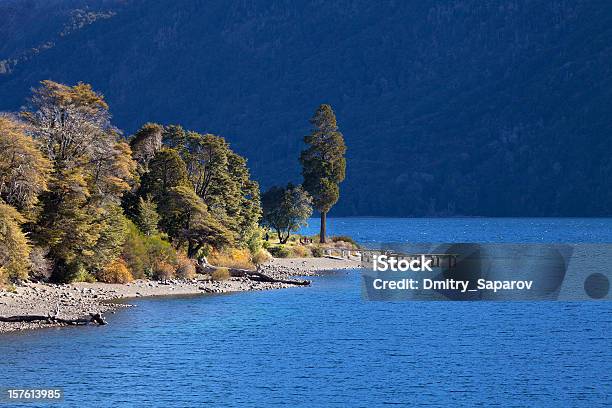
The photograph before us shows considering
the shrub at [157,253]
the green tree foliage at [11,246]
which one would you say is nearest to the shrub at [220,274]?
the shrub at [157,253]

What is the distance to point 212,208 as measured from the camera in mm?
93188

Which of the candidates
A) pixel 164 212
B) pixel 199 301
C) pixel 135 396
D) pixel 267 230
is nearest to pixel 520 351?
pixel 135 396

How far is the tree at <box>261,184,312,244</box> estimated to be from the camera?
12238 centimetres

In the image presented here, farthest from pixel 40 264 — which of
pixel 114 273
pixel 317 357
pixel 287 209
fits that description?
pixel 287 209

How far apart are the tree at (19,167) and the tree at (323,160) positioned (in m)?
63.5

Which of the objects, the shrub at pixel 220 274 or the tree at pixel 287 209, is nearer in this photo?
the shrub at pixel 220 274

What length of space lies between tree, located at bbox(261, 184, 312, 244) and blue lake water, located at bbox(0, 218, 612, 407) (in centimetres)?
4808

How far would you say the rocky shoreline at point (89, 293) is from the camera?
59781mm

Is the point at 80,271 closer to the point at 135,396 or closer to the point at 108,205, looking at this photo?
the point at 108,205

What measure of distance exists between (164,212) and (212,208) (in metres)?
6.76

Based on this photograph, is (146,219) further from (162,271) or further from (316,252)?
(316,252)

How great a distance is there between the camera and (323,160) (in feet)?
426

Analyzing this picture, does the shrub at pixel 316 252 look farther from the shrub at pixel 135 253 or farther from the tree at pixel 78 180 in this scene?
the tree at pixel 78 180

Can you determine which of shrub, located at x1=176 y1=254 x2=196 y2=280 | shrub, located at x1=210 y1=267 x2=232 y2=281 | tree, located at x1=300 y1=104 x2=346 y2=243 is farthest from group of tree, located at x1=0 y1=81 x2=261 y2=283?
tree, located at x1=300 y1=104 x2=346 y2=243
